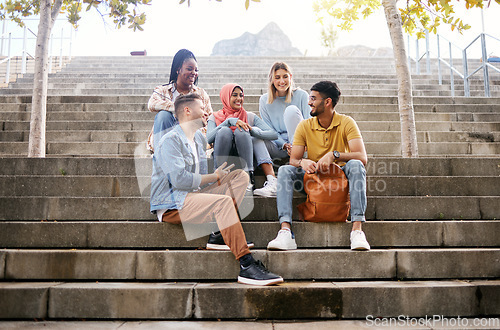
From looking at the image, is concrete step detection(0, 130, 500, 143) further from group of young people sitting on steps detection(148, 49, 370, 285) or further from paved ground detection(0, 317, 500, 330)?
paved ground detection(0, 317, 500, 330)

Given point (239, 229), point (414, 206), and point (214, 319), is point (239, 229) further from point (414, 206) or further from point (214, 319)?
point (414, 206)

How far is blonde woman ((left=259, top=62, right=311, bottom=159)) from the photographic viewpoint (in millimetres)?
3832

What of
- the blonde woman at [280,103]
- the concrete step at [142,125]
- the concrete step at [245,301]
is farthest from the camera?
the concrete step at [142,125]

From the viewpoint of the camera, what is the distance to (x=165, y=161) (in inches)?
111

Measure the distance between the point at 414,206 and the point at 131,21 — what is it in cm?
491

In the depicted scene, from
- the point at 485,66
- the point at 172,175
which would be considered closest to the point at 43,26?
the point at 172,175

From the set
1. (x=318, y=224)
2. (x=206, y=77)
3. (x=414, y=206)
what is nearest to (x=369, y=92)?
(x=206, y=77)

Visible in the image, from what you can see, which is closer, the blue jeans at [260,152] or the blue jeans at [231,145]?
the blue jeans at [231,145]

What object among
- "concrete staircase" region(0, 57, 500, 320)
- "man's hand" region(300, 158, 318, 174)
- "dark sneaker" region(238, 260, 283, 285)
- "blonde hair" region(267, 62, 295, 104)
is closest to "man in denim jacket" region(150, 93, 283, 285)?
"dark sneaker" region(238, 260, 283, 285)

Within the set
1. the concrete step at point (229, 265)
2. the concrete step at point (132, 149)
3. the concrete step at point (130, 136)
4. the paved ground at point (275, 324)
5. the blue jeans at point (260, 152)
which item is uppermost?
the concrete step at point (130, 136)

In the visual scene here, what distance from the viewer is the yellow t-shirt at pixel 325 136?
10.5 feet

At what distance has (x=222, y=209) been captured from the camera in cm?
271

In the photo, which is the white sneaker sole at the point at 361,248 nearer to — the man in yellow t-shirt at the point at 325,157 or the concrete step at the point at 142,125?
the man in yellow t-shirt at the point at 325,157

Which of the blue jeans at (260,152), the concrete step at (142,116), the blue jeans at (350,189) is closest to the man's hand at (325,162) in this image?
the blue jeans at (350,189)
